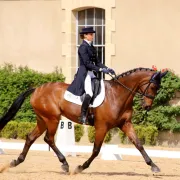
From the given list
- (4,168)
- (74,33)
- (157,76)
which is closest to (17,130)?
(74,33)

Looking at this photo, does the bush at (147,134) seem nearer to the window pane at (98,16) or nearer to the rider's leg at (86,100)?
the window pane at (98,16)

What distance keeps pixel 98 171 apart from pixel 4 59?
26.8 feet

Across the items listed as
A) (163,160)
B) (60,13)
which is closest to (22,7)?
(60,13)

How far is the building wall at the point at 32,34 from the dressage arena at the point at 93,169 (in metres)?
4.62

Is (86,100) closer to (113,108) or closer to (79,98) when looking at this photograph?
(79,98)

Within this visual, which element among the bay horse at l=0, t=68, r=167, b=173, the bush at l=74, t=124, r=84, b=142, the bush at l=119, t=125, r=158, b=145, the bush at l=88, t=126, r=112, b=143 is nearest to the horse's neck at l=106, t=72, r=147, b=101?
the bay horse at l=0, t=68, r=167, b=173

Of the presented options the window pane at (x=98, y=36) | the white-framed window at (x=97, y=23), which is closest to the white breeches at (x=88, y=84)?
the white-framed window at (x=97, y=23)

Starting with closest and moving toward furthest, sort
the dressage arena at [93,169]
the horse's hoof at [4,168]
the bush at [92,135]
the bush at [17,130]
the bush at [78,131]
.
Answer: the dressage arena at [93,169], the horse's hoof at [4,168], the bush at [92,135], the bush at [78,131], the bush at [17,130]

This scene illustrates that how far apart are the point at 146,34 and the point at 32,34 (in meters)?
3.30

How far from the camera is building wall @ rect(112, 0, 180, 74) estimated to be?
17594mm

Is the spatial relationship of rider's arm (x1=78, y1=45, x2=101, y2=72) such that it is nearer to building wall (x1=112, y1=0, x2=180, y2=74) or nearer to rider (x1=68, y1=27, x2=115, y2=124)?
rider (x1=68, y1=27, x2=115, y2=124)

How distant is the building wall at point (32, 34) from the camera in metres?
18.9

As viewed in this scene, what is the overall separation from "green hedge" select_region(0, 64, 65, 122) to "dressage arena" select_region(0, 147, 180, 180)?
4051 millimetres

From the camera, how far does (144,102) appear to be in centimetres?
1132
